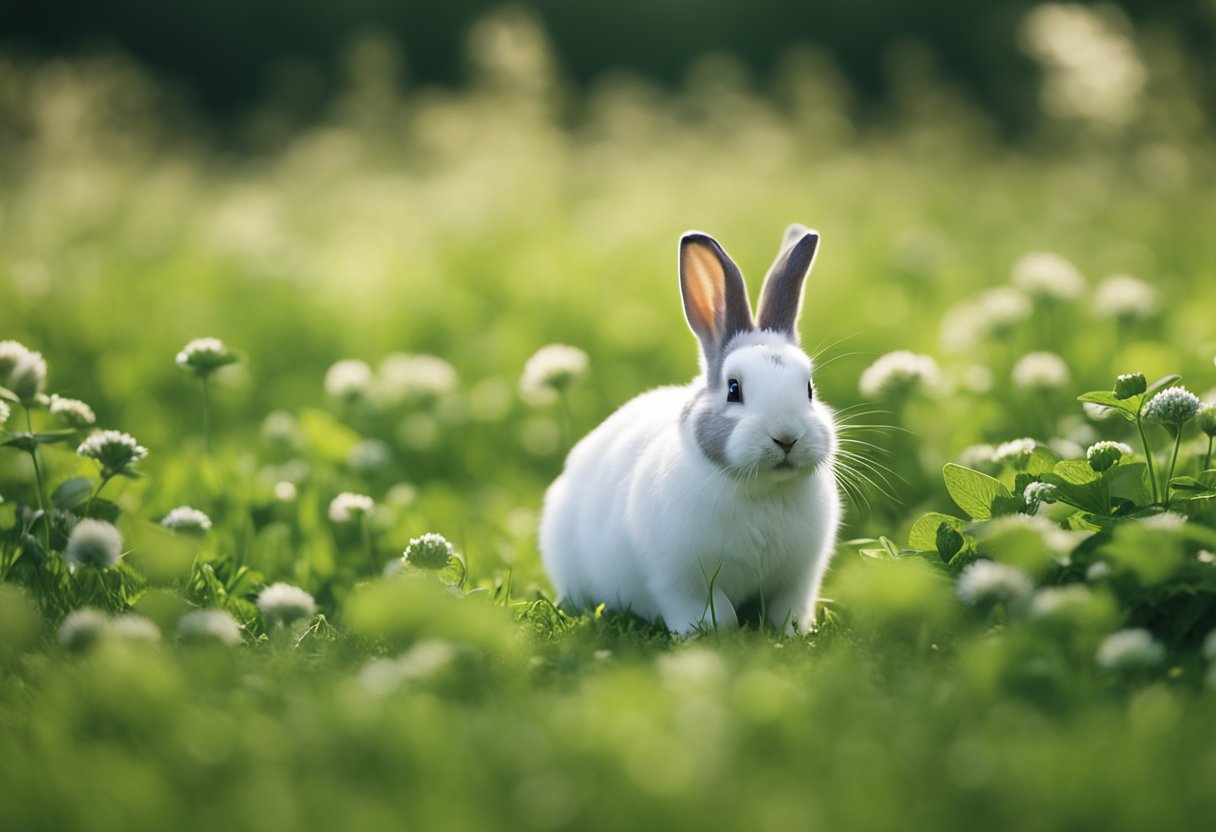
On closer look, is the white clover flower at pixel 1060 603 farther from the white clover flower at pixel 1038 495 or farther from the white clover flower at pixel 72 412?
the white clover flower at pixel 72 412

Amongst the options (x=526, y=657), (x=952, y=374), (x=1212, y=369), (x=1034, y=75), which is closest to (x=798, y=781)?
(x=526, y=657)

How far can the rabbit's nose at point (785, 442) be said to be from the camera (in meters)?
2.87

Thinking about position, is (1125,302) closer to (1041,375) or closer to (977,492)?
(1041,375)

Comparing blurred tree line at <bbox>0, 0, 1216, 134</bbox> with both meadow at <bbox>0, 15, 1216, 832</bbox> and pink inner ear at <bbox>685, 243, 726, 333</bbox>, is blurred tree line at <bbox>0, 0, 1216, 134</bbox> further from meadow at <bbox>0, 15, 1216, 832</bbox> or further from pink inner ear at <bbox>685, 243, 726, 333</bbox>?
pink inner ear at <bbox>685, 243, 726, 333</bbox>

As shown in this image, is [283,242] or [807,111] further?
[807,111]

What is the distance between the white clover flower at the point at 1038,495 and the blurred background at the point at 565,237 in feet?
2.62

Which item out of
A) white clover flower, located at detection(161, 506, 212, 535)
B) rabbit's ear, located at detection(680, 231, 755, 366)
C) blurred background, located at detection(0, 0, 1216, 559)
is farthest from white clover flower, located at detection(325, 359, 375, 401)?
rabbit's ear, located at detection(680, 231, 755, 366)

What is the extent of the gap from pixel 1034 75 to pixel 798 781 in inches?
442

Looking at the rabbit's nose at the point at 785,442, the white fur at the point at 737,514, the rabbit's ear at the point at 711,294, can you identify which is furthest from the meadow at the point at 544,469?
the rabbit's ear at the point at 711,294

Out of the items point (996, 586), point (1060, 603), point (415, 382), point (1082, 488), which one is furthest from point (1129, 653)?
point (415, 382)

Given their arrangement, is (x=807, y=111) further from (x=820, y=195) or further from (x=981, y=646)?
(x=981, y=646)

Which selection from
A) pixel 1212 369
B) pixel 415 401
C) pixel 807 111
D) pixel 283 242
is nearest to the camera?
pixel 1212 369

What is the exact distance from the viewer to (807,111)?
810 cm

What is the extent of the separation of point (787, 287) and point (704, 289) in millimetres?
229
